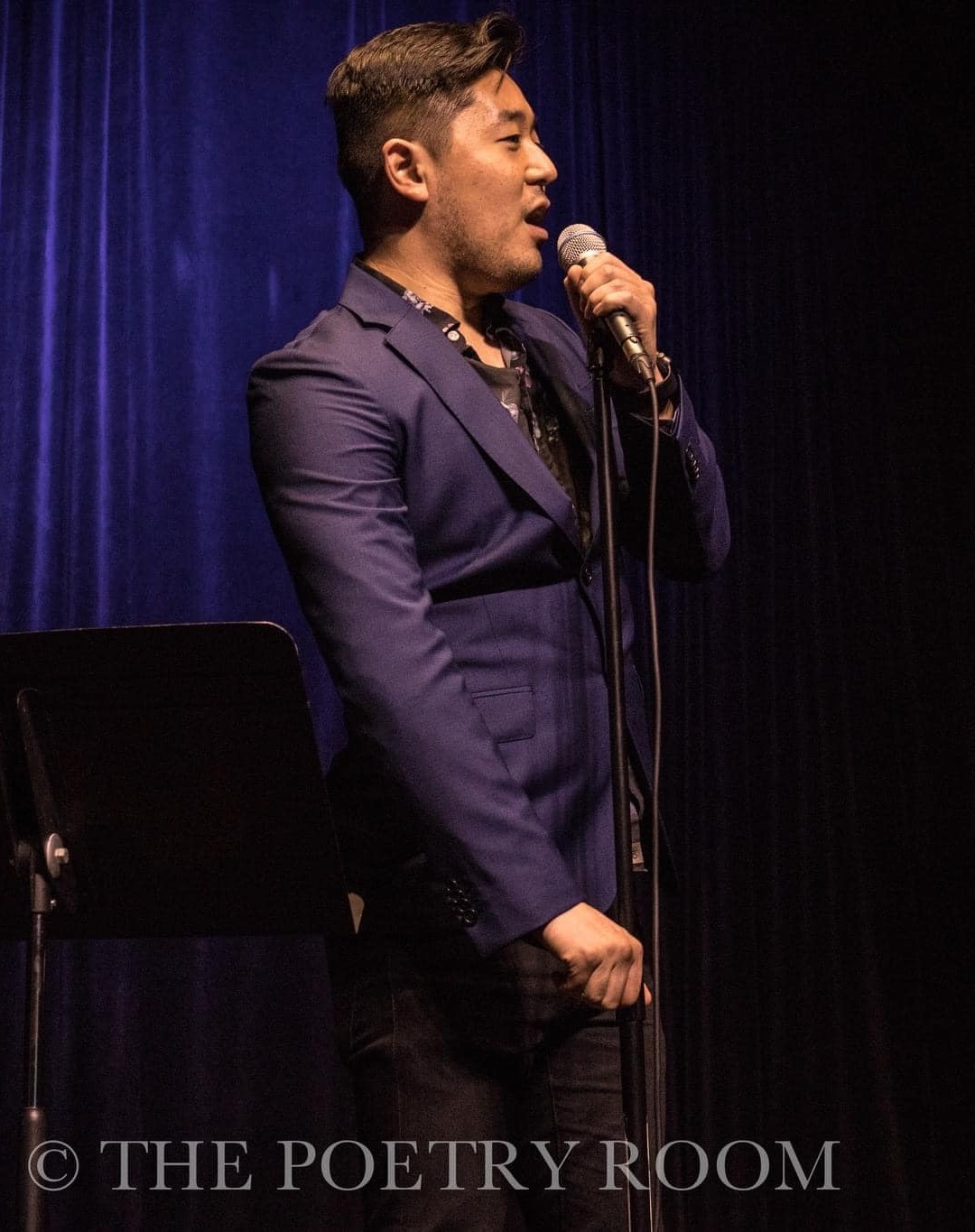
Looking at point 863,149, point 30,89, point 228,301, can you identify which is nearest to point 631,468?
point 228,301

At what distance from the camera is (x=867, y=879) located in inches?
129

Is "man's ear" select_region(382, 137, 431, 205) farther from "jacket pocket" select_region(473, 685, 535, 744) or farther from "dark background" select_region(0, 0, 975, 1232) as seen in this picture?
"dark background" select_region(0, 0, 975, 1232)

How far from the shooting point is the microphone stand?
131 centimetres

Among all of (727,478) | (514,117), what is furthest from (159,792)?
(727,478)

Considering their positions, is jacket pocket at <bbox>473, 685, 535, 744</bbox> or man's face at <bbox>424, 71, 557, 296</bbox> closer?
jacket pocket at <bbox>473, 685, 535, 744</bbox>

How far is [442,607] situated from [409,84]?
0.73m

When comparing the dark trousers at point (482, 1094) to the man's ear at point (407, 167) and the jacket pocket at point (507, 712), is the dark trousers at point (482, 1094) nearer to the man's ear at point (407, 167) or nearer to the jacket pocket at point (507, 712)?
the jacket pocket at point (507, 712)

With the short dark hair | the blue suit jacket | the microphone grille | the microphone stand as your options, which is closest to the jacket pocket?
the blue suit jacket

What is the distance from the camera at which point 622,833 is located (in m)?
1.34

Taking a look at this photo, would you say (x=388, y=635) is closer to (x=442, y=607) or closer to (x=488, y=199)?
(x=442, y=607)

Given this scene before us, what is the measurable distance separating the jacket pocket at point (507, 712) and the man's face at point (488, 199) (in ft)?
1.85

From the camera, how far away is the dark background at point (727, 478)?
10.3 feet

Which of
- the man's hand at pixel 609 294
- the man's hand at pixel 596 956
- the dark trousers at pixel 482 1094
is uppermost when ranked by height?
the man's hand at pixel 609 294

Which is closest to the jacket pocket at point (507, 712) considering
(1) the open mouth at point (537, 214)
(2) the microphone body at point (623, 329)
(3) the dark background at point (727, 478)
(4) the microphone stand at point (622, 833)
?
(4) the microphone stand at point (622, 833)
